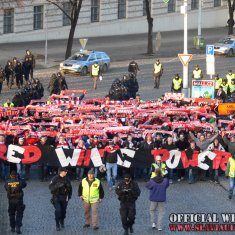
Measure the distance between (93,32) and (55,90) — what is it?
27800 millimetres

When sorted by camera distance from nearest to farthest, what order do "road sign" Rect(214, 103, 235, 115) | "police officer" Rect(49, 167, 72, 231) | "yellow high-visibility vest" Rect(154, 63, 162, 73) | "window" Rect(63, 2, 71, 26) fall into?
"police officer" Rect(49, 167, 72, 231) → "road sign" Rect(214, 103, 235, 115) → "yellow high-visibility vest" Rect(154, 63, 162, 73) → "window" Rect(63, 2, 71, 26)

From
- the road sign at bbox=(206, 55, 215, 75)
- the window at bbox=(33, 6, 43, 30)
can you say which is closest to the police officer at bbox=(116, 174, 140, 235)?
the road sign at bbox=(206, 55, 215, 75)

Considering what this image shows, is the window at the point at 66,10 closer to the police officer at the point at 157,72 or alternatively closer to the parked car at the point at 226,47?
the parked car at the point at 226,47

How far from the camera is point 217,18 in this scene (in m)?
79.9

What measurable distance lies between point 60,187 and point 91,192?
640mm

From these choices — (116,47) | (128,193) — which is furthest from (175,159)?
(116,47)

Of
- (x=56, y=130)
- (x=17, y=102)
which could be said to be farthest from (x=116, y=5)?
(x=56, y=130)

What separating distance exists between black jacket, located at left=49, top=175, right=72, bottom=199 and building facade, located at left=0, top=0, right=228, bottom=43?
121 feet

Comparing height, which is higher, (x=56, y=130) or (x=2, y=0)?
(x=2, y=0)

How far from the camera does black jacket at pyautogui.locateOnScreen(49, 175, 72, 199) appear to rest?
2489 cm

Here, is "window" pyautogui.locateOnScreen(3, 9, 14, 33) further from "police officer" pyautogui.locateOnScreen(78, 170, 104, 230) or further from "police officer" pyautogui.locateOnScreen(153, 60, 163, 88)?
"police officer" pyautogui.locateOnScreen(78, 170, 104, 230)

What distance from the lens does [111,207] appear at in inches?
1071

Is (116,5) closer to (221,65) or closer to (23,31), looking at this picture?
(23,31)

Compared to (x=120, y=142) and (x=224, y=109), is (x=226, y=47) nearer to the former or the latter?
(x=224, y=109)
